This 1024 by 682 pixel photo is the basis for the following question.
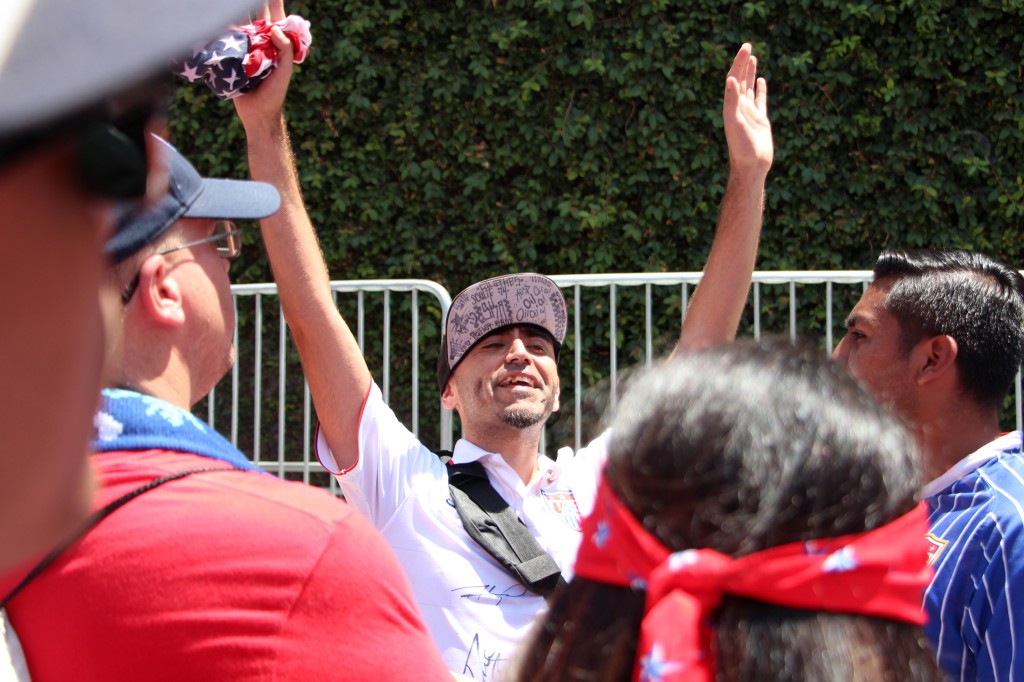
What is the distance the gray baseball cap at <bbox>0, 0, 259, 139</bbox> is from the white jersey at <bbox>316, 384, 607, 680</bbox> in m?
2.15

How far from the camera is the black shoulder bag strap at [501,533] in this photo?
2607 millimetres

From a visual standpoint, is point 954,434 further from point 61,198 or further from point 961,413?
point 61,198

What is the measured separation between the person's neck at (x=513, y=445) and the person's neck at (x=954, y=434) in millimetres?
1266

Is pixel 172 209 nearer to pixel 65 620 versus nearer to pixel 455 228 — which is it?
pixel 65 620

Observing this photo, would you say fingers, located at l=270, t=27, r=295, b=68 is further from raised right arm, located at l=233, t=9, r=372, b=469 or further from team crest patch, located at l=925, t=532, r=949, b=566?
team crest patch, located at l=925, t=532, r=949, b=566

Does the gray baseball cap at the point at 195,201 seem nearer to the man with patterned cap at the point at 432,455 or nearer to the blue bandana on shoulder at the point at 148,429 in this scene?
the blue bandana on shoulder at the point at 148,429

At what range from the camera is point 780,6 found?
6.46 m

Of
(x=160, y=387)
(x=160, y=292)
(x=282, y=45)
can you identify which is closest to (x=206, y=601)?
(x=160, y=387)

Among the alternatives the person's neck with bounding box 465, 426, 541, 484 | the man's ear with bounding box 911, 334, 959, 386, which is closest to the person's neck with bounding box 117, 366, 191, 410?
the person's neck with bounding box 465, 426, 541, 484

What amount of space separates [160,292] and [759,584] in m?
1.02

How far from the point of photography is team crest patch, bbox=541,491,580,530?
2.93m

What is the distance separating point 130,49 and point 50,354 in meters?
0.15

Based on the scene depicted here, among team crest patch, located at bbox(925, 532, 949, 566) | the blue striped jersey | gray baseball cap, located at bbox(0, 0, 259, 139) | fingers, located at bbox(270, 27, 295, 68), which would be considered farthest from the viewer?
fingers, located at bbox(270, 27, 295, 68)

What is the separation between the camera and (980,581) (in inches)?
77.5
